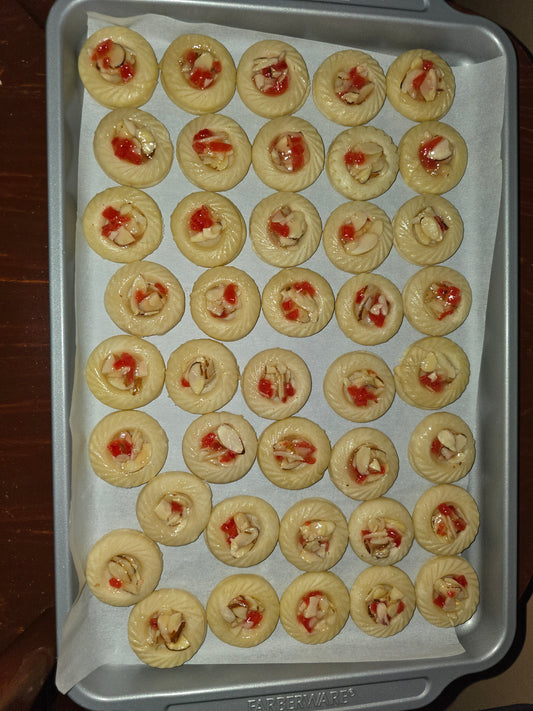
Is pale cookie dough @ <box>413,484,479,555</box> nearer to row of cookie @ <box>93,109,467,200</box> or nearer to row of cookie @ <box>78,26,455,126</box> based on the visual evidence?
row of cookie @ <box>93,109,467,200</box>

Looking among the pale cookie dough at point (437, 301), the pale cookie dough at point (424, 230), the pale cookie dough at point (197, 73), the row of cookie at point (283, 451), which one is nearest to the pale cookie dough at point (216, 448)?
the row of cookie at point (283, 451)

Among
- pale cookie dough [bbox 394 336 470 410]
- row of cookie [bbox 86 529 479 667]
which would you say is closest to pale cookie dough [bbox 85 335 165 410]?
row of cookie [bbox 86 529 479 667]

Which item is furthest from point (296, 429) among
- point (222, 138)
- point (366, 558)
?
point (222, 138)

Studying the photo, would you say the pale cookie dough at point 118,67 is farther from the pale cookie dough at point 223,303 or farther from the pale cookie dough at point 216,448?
the pale cookie dough at point 216,448

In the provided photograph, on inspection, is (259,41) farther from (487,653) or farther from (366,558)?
(487,653)

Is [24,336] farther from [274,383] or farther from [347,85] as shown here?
[347,85]
